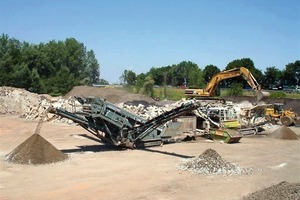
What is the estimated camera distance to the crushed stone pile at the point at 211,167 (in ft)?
37.5

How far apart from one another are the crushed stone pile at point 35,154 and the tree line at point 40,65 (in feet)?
154

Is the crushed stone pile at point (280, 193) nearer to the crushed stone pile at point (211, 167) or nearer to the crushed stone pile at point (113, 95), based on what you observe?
the crushed stone pile at point (211, 167)

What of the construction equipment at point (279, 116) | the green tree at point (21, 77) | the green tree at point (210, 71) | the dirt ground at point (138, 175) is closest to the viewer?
the dirt ground at point (138, 175)

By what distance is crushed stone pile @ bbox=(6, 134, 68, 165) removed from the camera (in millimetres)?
12141

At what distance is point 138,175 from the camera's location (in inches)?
436

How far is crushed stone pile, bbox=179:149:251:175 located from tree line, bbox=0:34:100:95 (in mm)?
49854

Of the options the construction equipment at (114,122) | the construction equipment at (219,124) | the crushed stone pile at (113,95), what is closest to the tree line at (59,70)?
the crushed stone pile at (113,95)

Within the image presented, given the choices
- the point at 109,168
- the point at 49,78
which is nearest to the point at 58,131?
the point at 109,168

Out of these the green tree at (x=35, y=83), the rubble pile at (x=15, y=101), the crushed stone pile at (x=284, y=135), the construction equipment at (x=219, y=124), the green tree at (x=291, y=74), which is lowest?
the crushed stone pile at (x=284, y=135)

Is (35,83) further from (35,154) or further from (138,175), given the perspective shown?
(138,175)

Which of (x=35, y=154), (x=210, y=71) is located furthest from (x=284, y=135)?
(x=210, y=71)

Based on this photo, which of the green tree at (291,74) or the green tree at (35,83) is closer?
the green tree at (35,83)

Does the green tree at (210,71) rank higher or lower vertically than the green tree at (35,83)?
higher

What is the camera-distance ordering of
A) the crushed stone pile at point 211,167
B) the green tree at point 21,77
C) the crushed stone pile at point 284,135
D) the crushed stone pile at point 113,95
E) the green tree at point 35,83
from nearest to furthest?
1. the crushed stone pile at point 211,167
2. the crushed stone pile at point 284,135
3. the crushed stone pile at point 113,95
4. the green tree at point 21,77
5. the green tree at point 35,83
